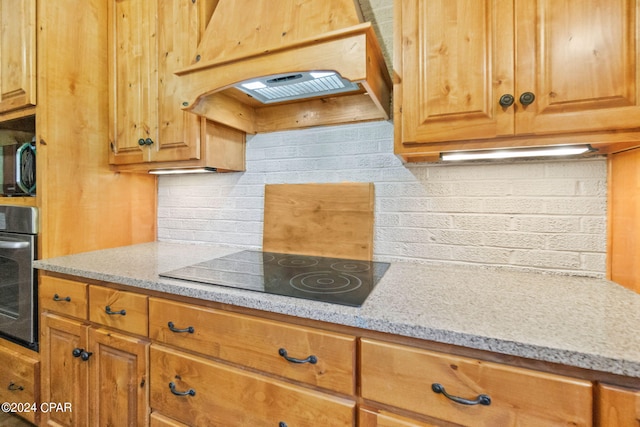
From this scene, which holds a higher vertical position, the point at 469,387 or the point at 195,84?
the point at 195,84

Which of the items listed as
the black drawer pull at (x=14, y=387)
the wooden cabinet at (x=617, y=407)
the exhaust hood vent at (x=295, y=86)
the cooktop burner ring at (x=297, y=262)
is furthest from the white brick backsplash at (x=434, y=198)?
the black drawer pull at (x=14, y=387)

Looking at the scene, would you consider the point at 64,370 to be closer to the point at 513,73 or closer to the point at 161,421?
the point at 161,421

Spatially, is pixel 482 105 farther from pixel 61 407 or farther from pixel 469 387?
pixel 61 407

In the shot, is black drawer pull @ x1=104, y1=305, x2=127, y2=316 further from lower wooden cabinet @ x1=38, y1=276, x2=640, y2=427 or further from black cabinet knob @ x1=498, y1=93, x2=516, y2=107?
black cabinet knob @ x1=498, y1=93, x2=516, y2=107

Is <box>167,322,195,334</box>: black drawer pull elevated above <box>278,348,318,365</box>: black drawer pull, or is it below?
above

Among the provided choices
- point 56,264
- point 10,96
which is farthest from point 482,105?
point 10,96

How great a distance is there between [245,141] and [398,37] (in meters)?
1.04

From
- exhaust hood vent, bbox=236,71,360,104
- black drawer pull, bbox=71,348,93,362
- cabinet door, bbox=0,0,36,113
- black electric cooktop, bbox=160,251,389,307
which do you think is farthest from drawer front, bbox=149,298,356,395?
cabinet door, bbox=0,0,36,113

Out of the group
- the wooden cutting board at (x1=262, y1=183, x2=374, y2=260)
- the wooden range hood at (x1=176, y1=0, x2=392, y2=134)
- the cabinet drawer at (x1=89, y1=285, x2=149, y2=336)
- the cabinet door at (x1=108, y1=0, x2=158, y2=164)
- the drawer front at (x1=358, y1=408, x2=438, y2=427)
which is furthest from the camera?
the cabinet door at (x1=108, y1=0, x2=158, y2=164)

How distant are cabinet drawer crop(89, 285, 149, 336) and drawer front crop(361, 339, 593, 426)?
0.89 meters

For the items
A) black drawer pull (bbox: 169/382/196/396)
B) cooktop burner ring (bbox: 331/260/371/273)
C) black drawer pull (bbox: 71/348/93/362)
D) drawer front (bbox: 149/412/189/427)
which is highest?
cooktop burner ring (bbox: 331/260/371/273)

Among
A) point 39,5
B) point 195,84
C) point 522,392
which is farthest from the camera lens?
point 39,5

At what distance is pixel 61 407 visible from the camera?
1.39 m

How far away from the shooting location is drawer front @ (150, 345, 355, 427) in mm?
850
